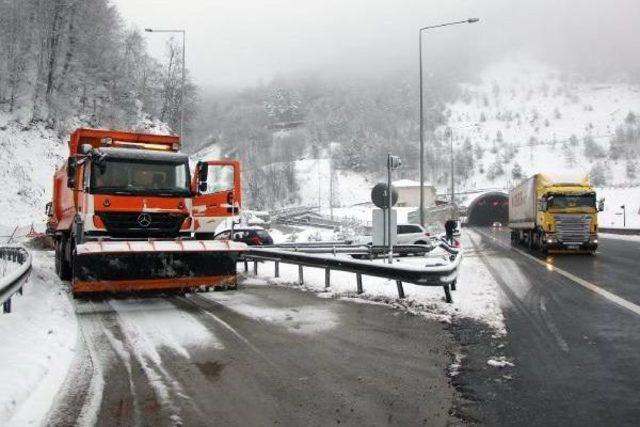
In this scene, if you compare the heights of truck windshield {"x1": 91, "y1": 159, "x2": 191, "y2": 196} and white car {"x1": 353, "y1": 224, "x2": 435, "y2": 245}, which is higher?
truck windshield {"x1": 91, "y1": 159, "x2": 191, "y2": 196}

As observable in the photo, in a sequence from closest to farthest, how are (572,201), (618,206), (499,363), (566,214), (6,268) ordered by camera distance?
(499,363) < (6,268) < (566,214) < (572,201) < (618,206)

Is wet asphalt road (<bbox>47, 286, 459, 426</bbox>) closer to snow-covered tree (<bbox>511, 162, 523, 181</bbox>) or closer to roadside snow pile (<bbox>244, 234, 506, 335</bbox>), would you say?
roadside snow pile (<bbox>244, 234, 506, 335</bbox>)

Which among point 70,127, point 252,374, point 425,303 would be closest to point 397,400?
point 252,374

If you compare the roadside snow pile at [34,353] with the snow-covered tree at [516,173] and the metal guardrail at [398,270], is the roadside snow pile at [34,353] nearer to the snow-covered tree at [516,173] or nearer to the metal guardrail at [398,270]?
the metal guardrail at [398,270]

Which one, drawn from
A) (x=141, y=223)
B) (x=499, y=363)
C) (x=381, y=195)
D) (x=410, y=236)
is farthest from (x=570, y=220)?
(x=499, y=363)

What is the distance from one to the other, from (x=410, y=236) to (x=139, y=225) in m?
19.7

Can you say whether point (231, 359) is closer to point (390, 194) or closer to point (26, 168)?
point (390, 194)

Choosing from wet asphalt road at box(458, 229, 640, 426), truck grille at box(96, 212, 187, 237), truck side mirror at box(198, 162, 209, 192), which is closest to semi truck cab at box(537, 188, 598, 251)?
wet asphalt road at box(458, 229, 640, 426)

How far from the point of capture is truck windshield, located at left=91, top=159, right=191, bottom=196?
37.6 ft

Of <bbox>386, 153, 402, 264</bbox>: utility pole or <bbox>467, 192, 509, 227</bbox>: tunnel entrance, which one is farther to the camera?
<bbox>467, 192, 509, 227</bbox>: tunnel entrance

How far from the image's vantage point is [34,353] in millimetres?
6711

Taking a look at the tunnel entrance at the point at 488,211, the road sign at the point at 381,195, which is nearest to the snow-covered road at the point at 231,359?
the road sign at the point at 381,195

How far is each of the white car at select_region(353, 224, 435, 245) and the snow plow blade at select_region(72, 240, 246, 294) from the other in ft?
59.0

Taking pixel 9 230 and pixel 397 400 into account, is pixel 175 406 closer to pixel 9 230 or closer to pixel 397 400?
pixel 397 400
